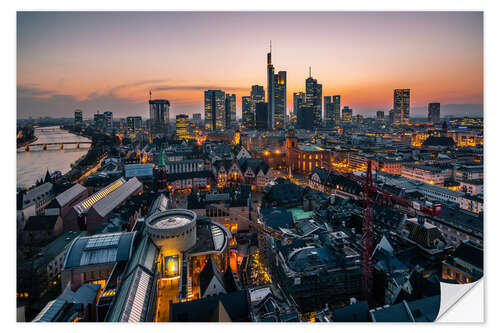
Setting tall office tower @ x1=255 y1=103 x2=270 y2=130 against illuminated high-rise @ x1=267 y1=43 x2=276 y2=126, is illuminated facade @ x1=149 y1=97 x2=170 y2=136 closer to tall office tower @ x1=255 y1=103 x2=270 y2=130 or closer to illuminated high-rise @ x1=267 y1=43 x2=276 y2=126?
tall office tower @ x1=255 y1=103 x2=270 y2=130

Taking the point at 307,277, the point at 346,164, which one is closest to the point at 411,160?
the point at 346,164

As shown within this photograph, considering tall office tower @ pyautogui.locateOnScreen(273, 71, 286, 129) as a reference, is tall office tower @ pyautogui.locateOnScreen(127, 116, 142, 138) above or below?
below

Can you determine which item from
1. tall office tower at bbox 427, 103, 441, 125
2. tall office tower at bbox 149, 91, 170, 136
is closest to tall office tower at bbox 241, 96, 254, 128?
tall office tower at bbox 149, 91, 170, 136

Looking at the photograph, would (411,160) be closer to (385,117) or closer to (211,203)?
(211,203)

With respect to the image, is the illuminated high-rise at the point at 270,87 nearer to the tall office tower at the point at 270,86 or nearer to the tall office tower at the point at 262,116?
the tall office tower at the point at 270,86

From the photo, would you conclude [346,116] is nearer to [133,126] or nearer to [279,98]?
[279,98]

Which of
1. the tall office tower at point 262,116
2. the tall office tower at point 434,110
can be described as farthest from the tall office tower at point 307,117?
the tall office tower at point 434,110
